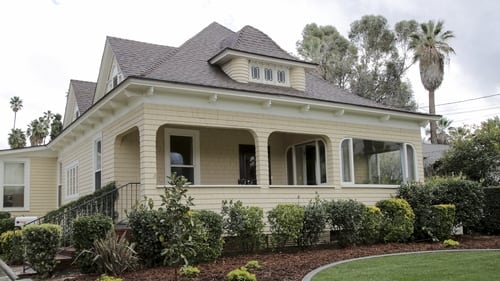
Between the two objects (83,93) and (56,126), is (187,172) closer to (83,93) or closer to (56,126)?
(83,93)

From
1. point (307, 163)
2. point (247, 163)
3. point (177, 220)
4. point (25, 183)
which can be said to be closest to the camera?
Answer: point (177, 220)

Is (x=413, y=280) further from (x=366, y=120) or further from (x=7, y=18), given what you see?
(x=7, y=18)

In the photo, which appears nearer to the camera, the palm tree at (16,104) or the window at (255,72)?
the window at (255,72)

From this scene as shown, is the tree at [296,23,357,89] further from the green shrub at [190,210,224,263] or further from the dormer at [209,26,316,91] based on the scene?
the green shrub at [190,210,224,263]

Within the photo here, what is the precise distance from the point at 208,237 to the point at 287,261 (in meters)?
1.74

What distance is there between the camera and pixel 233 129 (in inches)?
542

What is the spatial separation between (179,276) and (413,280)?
152 inches

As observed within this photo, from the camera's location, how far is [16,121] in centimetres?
6419

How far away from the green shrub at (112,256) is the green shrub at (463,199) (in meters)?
9.68

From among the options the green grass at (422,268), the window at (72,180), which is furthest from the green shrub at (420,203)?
the window at (72,180)

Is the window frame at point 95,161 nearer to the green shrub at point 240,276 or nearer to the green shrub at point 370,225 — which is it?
the green shrub at point 370,225

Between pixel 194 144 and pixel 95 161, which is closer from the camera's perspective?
pixel 194 144

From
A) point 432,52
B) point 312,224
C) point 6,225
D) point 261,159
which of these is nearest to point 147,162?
point 261,159

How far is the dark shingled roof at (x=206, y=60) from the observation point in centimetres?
1277
